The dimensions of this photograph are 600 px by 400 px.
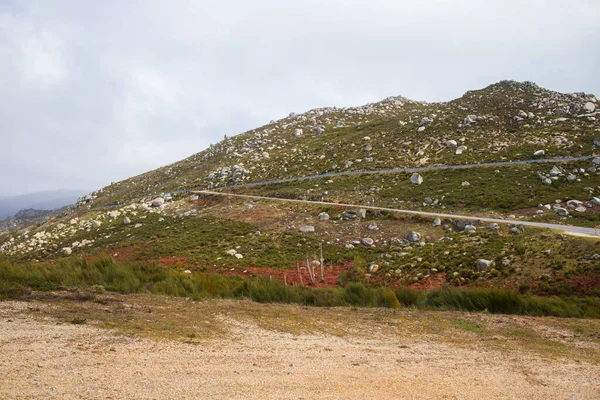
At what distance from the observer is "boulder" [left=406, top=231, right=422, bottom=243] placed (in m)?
28.7

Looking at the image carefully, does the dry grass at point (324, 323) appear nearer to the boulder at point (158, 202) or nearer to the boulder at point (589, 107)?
the boulder at point (158, 202)

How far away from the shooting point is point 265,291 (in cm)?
1539

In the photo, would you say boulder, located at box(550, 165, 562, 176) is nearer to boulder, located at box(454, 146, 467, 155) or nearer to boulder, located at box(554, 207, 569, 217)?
boulder, located at box(554, 207, 569, 217)

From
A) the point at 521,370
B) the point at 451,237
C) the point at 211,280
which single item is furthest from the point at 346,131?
the point at 521,370

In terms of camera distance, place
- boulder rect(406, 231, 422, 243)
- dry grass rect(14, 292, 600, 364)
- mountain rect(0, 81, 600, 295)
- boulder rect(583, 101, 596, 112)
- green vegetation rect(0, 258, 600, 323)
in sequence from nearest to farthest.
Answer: dry grass rect(14, 292, 600, 364), green vegetation rect(0, 258, 600, 323), mountain rect(0, 81, 600, 295), boulder rect(406, 231, 422, 243), boulder rect(583, 101, 596, 112)

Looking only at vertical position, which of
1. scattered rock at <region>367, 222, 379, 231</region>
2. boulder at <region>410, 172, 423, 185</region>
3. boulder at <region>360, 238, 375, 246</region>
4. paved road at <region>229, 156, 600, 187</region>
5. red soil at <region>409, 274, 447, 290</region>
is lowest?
red soil at <region>409, 274, 447, 290</region>

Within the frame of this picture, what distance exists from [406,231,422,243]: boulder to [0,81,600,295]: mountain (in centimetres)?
60

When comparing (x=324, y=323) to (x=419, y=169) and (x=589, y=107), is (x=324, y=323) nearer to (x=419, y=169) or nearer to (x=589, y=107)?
(x=419, y=169)

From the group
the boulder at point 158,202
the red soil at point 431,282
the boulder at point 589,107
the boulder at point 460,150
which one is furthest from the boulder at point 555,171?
the boulder at point 158,202

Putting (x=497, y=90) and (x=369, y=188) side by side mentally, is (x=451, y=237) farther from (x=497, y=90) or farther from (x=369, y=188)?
(x=497, y=90)

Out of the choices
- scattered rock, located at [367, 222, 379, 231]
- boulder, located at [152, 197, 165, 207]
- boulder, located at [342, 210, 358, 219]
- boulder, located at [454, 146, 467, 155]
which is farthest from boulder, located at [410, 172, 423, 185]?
boulder, located at [152, 197, 165, 207]

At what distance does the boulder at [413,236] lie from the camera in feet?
94.3

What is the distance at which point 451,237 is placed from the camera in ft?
89.9

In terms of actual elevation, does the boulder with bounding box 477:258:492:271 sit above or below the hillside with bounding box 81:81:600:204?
below
